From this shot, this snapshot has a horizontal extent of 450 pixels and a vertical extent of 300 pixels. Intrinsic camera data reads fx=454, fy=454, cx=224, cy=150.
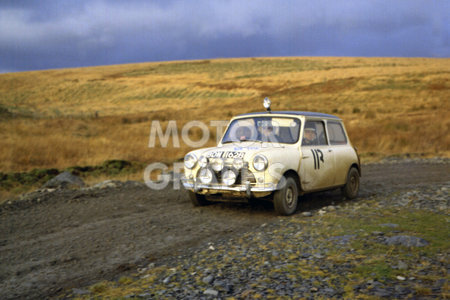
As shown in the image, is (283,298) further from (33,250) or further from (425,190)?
→ (425,190)

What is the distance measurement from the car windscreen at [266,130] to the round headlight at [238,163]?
1.09 metres

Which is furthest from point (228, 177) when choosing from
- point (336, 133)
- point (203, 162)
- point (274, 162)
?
point (336, 133)

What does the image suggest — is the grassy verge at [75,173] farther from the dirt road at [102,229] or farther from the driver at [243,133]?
the driver at [243,133]

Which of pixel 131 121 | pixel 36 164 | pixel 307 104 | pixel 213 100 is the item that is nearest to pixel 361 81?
pixel 307 104

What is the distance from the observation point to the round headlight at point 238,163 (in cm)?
728

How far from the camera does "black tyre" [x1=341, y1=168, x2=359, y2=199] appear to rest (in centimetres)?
920

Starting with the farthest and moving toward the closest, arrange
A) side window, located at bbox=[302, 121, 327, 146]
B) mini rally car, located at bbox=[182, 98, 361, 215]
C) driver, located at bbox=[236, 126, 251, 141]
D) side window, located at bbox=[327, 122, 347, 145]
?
side window, located at bbox=[327, 122, 347, 145], driver, located at bbox=[236, 126, 251, 141], side window, located at bbox=[302, 121, 327, 146], mini rally car, located at bbox=[182, 98, 361, 215]

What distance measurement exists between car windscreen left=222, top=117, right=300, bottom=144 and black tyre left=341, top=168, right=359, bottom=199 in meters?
1.84

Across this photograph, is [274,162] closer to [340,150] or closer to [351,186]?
[340,150]

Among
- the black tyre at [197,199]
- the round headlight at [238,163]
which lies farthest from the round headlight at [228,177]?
the black tyre at [197,199]

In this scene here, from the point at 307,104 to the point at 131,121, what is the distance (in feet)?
46.8

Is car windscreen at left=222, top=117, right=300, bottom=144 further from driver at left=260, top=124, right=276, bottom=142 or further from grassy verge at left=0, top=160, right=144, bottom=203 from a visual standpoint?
grassy verge at left=0, top=160, right=144, bottom=203

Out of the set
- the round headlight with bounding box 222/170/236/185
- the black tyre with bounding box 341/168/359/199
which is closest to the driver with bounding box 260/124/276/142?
the round headlight with bounding box 222/170/236/185

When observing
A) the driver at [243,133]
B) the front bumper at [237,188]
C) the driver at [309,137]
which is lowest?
the front bumper at [237,188]
